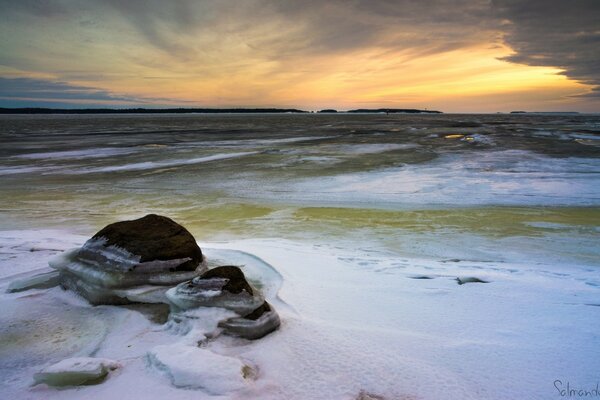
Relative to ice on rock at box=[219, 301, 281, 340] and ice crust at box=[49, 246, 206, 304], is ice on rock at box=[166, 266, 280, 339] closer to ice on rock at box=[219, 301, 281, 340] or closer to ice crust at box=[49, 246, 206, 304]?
ice on rock at box=[219, 301, 281, 340]

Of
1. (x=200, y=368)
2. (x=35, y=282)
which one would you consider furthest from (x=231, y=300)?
(x=35, y=282)

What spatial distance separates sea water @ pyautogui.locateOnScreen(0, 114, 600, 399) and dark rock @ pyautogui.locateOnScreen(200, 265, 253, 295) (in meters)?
0.36

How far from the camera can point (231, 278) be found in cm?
275

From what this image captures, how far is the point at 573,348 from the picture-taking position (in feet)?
7.92

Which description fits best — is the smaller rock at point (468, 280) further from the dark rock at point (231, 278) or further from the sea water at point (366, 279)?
the dark rock at point (231, 278)

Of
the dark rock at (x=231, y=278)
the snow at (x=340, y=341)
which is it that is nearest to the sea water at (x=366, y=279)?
the snow at (x=340, y=341)

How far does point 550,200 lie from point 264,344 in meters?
7.22

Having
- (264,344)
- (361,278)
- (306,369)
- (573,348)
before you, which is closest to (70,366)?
(264,344)
